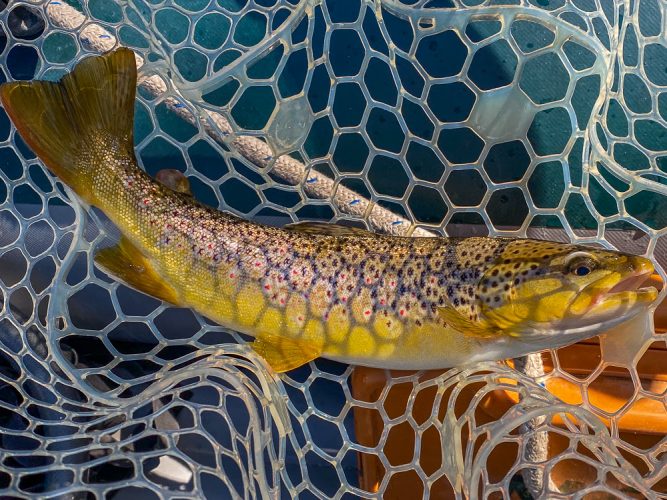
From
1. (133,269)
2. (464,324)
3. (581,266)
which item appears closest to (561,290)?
(581,266)

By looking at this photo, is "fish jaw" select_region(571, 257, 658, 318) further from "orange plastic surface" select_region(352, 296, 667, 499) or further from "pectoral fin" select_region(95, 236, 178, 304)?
"pectoral fin" select_region(95, 236, 178, 304)

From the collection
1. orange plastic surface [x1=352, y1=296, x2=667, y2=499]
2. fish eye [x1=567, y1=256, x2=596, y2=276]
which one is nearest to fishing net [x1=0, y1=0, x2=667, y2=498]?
orange plastic surface [x1=352, y1=296, x2=667, y2=499]

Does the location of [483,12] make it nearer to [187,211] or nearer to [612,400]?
[187,211]

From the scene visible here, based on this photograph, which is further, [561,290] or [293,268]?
[293,268]

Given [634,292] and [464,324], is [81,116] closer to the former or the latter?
[464,324]

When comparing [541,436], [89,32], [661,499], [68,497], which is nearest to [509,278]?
[541,436]

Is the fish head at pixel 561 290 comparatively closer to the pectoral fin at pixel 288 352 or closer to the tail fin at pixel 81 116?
the pectoral fin at pixel 288 352

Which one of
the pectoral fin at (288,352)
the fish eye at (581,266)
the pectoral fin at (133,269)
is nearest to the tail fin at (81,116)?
the pectoral fin at (133,269)
